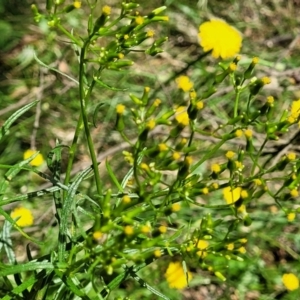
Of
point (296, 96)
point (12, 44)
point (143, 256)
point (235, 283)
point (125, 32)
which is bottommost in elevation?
point (235, 283)

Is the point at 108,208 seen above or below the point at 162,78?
above

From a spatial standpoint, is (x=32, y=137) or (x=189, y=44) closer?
(x=32, y=137)

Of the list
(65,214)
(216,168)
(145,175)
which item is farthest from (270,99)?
(65,214)

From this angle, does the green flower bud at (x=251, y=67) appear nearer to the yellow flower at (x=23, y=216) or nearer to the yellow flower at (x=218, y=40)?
the yellow flower at (x=23, y=216)

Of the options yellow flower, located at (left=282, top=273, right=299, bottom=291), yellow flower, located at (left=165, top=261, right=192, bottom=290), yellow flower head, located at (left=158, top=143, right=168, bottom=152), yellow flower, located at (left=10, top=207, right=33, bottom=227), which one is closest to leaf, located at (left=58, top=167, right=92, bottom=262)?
yellow flower head, located at (left=158, top=143, right=168, bottom=152)

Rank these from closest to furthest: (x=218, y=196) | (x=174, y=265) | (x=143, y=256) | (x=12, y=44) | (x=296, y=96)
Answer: (x=143, y=256)
(x=174, y=265)
(x=218, y=196)
(x=12, y=44)
(x=296, y=96)

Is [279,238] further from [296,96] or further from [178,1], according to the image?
[178,1]

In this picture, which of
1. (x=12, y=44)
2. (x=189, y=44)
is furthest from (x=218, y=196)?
(x=12, y=44)

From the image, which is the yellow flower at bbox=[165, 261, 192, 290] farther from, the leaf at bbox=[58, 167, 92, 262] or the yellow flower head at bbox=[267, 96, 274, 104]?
the yellow flower head at bbox=[267, 96, 274, 104]

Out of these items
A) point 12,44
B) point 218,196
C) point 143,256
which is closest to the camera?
point 143,256
